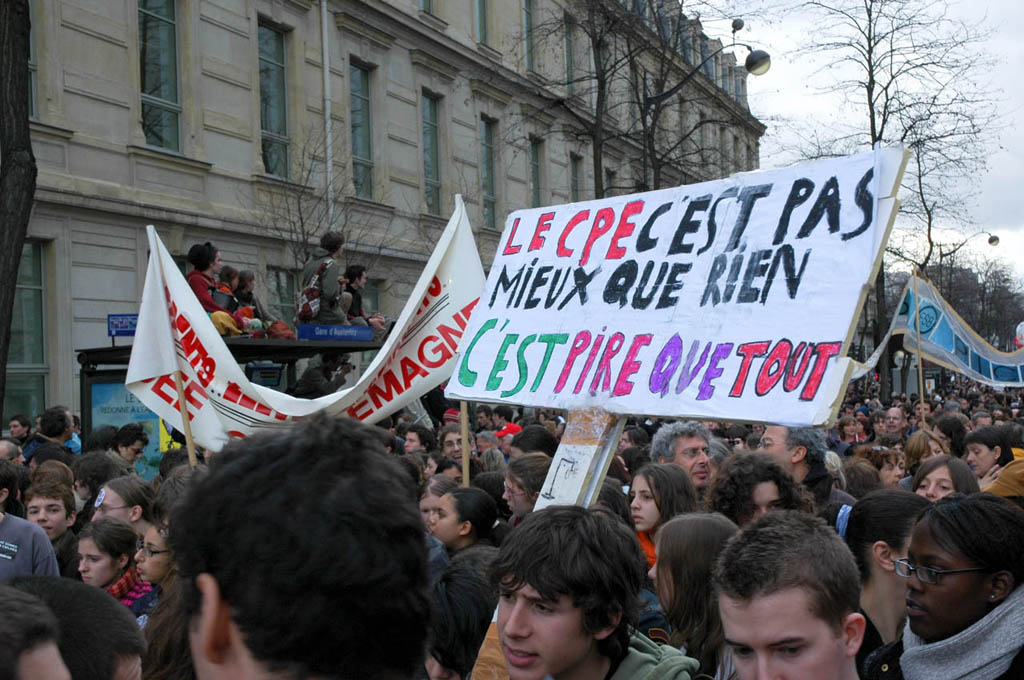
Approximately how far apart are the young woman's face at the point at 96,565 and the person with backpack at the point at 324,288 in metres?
6.48

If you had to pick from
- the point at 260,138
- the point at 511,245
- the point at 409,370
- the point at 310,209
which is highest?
the point at 260,138

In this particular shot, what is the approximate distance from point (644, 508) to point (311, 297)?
7.07 meters

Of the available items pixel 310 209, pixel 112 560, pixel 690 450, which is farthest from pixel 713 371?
pixel 310 209

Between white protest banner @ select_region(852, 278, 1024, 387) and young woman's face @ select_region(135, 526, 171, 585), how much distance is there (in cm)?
867

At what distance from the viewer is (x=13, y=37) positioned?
9633mm

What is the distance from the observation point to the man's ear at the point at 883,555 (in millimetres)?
3514

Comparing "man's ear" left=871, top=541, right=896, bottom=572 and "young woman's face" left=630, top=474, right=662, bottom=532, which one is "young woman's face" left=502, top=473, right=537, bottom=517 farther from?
"man's ear" left=871, top=541, right=896, bottom=572

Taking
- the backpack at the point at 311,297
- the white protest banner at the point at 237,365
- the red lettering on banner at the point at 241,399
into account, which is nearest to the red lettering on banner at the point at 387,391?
the white protest banner at the point at 237,365

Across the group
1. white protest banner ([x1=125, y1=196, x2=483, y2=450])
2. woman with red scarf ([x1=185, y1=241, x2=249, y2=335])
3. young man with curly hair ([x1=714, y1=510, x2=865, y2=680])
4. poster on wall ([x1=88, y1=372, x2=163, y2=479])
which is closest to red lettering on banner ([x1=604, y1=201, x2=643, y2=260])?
young man with curly hair ([x1=714, y1=510, x2=865, y2=680])

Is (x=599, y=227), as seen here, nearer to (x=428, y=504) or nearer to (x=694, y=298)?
(x=694, y=298)

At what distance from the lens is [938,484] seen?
5.22 m

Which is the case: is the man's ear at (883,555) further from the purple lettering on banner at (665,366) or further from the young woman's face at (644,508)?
the young woman's face at (644,508)

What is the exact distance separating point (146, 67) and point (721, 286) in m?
14.7

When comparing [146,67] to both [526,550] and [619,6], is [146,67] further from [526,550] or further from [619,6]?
[526,550]
